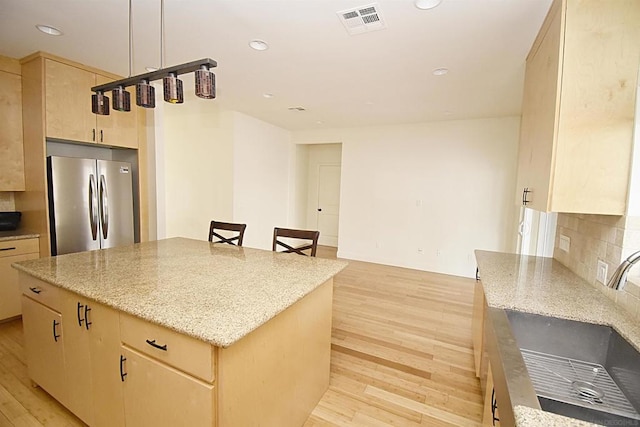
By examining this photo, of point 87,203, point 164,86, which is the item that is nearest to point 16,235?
point 87,203

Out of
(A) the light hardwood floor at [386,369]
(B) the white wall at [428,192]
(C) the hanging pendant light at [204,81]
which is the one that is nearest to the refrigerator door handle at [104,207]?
(A) the light hardwood floor at [386,369]

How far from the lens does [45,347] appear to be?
1.75 meters

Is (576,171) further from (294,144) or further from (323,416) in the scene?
(294,144)

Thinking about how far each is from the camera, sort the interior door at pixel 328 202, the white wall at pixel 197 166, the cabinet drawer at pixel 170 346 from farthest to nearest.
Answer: the interior door at pixel 328 202 < the white wall at pixel 197 166 < the cabinet drawer at pixel 170 346

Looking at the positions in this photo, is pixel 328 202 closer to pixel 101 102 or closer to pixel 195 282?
pixel 101 102

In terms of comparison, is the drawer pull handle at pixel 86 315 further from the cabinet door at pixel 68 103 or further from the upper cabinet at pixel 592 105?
the upper cabinet at pixel 592 105

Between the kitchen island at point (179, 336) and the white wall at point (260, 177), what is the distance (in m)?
2.98

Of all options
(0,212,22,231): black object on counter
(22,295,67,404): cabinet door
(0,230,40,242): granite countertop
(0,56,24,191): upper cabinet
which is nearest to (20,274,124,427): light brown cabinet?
(22,295,67,404): cabinet door

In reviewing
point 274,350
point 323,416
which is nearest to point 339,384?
point 323,416

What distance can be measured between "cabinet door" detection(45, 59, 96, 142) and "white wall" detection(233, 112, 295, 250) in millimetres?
1985

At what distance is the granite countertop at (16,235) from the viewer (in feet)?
8.79

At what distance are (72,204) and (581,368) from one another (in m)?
4.14

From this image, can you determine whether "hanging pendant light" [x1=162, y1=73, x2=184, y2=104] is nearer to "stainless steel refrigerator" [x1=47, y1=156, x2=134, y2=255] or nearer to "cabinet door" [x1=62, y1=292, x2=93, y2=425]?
"cabinet door" [x1=62, y1=292, x2=93, y2=425]

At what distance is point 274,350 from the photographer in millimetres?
1393
